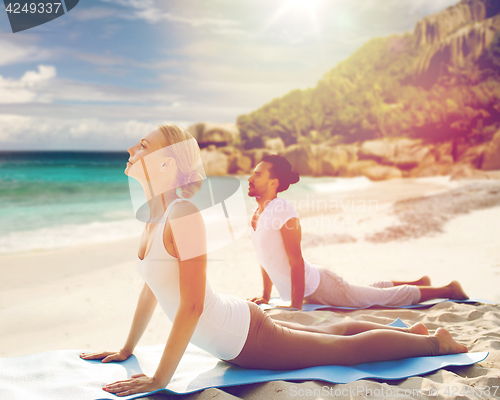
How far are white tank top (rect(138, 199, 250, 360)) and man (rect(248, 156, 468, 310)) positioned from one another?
3.87 feet

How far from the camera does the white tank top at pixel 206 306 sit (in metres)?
1.60

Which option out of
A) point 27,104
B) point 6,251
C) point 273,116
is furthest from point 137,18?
point 6,251

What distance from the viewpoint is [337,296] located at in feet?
10.6

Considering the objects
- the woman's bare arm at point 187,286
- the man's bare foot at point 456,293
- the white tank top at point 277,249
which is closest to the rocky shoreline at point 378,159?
the man's bare foot at point 456,293

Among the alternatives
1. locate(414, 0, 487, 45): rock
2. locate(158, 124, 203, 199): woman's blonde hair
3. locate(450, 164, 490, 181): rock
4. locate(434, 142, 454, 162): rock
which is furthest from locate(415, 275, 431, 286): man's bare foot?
locate(414, 0, 487, 45): rock

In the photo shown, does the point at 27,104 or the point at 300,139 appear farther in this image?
the point at 27,104

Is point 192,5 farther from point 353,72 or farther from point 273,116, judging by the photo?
point 353,72

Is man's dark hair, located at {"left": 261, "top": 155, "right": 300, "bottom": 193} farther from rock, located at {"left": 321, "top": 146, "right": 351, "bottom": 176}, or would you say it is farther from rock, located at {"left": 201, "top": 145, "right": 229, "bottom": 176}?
rock, located at {"left": 201, "top": 145, "right": 229, "bottom": 176}

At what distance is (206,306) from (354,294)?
1968 mm

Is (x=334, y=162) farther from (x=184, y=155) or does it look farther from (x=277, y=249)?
(x=184, y=155)

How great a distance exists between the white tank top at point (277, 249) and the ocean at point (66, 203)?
7.83m

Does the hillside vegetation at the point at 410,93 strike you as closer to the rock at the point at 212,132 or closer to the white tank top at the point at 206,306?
the rock at the point at 212,132

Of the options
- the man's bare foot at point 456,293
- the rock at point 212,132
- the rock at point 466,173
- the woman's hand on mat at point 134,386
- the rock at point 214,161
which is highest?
the rock at point 212,132

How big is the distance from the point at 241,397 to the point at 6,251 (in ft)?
29.2
